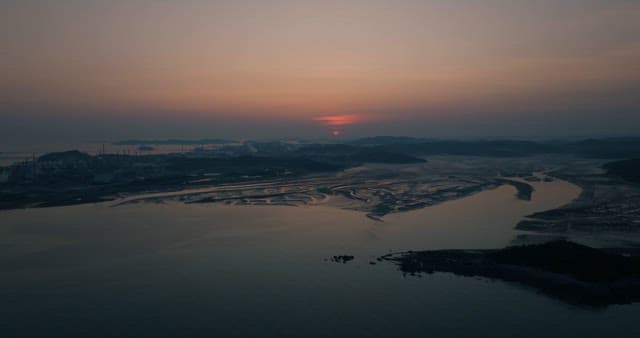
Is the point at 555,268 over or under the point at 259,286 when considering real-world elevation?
over

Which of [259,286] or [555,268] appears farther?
[555,268]

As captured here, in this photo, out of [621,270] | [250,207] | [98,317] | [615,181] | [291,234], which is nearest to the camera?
[98,317]

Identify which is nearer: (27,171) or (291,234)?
(291,234)

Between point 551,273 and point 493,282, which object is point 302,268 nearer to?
point 493,282

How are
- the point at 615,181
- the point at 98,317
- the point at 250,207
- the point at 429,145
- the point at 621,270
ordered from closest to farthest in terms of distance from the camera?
the point at 98,317 → the point at 621,270 → the point at 250,207 → the point at 615,181 → the point at 429,145

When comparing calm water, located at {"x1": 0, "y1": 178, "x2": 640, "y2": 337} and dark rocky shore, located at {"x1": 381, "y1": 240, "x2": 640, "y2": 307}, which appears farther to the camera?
dark rocky shore, located at {"x1": 381, "y1": 240, "x2": 640, "y2": 307}

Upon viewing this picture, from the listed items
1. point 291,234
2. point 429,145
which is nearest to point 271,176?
point 291,234
